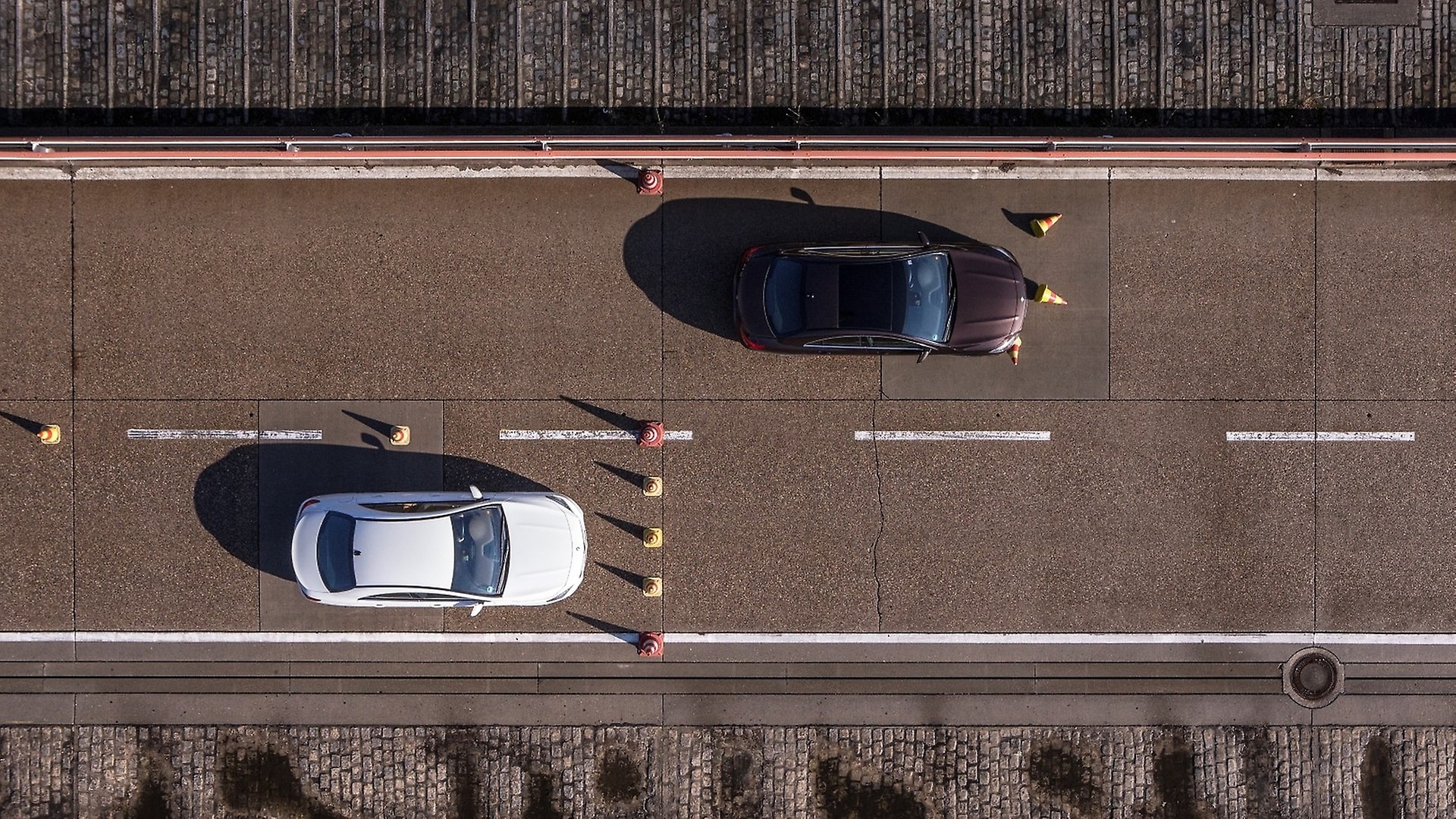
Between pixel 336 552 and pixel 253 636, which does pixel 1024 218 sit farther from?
pixel 253 636

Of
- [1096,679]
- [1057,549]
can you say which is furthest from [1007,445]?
[1096,679]

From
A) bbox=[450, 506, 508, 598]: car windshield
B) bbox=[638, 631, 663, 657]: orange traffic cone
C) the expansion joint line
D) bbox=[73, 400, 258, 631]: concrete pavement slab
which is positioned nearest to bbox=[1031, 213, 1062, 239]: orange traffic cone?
the expansion joint line

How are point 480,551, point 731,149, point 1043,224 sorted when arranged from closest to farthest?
point 480,551 < point 731,149 < point 1043,224

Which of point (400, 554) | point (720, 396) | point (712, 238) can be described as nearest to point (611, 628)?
point (400, 554)

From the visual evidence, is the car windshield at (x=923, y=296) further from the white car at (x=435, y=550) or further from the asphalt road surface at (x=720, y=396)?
the white car at (x=435, y=550)

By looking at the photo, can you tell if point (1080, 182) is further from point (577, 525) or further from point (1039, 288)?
point (577, 525)

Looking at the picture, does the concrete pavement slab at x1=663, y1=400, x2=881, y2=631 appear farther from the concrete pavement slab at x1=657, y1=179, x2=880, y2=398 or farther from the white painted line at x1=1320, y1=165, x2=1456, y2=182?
the white painted line at x1=1320, y1=165, x2=1456, y2=182
